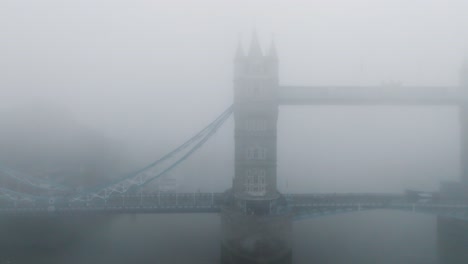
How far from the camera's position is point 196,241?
3105 cm

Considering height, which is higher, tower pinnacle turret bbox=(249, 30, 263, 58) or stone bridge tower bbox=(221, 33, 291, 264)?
tower pinnacle turret bbox=(249, 30, 263, 58)

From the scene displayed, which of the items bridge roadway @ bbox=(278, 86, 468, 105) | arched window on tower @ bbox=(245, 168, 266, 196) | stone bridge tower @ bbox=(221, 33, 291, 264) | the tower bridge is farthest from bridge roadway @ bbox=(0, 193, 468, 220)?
bridge roadway @ bbox=(278, 86, 468, 105)

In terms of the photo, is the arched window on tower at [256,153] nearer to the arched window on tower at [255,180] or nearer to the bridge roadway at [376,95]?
the arched window on tower at [255,180]

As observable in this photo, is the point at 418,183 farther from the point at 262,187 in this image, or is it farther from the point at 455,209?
the point at 262,187

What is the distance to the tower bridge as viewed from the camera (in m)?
24.3

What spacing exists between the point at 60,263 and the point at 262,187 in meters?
13.5

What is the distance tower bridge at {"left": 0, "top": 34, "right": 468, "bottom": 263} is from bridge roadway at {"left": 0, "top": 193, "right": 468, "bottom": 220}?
0.20ft

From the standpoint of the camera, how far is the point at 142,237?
32.1m

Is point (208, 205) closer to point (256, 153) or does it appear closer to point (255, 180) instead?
point (255, 180)

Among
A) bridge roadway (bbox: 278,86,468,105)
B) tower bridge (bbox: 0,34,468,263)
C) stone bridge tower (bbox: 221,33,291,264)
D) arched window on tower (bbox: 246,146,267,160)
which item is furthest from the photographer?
bridge roadway (bbox: 278,86,468,105)

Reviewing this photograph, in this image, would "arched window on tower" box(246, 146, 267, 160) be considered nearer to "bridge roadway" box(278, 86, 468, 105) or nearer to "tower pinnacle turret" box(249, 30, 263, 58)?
"bridge roadway" box(278, 86, 468, 105)

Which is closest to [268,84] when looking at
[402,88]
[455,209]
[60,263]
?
[402,88]

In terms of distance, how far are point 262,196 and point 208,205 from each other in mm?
3522

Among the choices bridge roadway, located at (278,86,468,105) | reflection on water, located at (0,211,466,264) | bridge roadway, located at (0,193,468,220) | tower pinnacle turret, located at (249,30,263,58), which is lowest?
reflection on water, located at (0,211,466,264)
